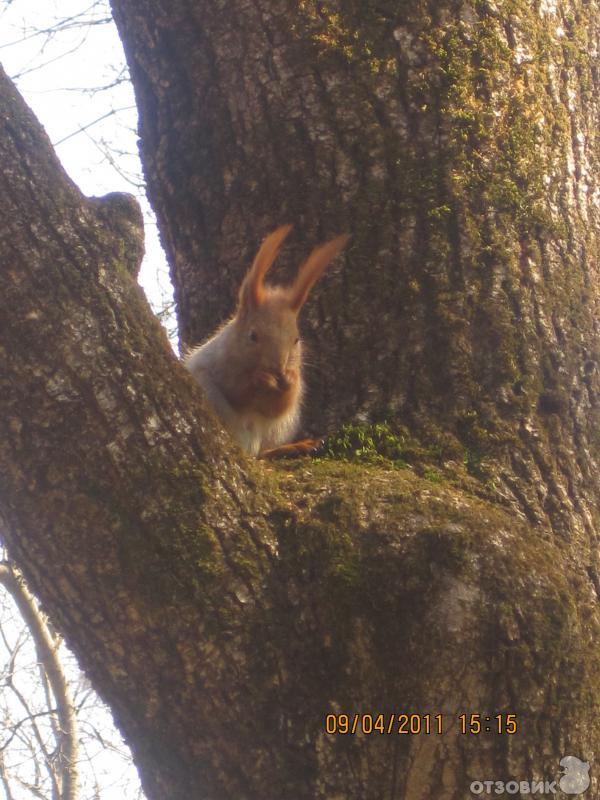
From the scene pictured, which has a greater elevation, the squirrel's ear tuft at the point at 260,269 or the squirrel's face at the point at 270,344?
the squirrel's ear tuft at the point at 260,269

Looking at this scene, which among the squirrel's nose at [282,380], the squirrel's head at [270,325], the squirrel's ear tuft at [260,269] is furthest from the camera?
the squirrel's nose at [282,380]

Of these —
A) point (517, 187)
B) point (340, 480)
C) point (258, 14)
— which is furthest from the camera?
point (258, 14)

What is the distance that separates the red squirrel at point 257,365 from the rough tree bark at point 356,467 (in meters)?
0.32

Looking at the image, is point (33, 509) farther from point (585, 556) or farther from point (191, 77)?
point (191, 77)

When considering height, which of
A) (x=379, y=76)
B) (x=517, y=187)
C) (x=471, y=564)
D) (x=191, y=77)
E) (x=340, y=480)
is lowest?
(x=471, y=564)

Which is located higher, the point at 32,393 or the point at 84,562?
the point at 32,393

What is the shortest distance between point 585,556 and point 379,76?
5.57ft

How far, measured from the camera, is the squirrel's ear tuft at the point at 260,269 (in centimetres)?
305

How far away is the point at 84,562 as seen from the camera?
7.02 feet

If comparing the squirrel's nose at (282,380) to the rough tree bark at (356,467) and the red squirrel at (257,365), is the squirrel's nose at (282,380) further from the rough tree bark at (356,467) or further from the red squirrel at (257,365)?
the rough tree bark at (356,467)

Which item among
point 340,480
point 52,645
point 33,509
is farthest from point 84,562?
point 52,645
